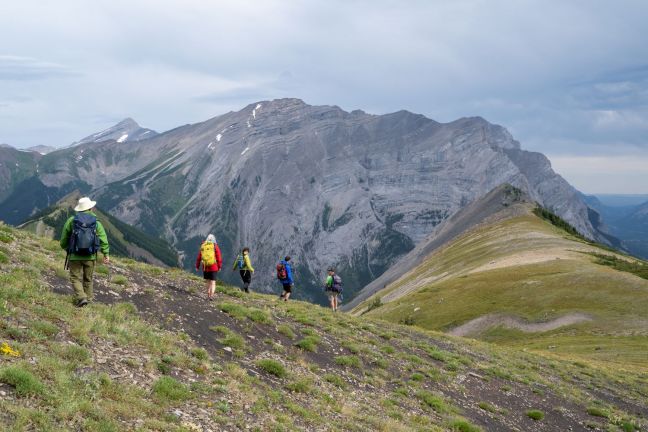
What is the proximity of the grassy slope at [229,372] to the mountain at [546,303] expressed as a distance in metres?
20.7

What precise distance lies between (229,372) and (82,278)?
6.86 m

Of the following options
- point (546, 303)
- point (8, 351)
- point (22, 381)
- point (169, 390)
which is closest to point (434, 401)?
point (169, 390)

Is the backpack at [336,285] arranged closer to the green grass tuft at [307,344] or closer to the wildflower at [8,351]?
the green grass tuft at [307,344]

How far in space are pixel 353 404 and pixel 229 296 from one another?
12.5 metres

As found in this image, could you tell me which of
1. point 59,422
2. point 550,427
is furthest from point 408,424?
point 59,422

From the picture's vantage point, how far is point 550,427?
77.1 ft

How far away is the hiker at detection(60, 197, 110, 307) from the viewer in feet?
57.8

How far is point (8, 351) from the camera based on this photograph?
1209 centimetres

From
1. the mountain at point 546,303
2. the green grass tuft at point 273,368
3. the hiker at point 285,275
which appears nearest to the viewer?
the green grass tuft at point 273,368

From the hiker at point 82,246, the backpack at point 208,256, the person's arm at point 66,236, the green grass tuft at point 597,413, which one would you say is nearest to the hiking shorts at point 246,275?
the backpack at point 208,256

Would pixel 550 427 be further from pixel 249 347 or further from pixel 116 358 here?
pixel 116 358

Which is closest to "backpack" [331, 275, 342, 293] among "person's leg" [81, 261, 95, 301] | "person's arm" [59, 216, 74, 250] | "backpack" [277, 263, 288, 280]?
"backpack" [277, 263, 288, 280]

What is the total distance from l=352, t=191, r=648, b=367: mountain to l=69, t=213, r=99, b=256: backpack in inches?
1794

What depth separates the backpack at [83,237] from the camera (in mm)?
17594
